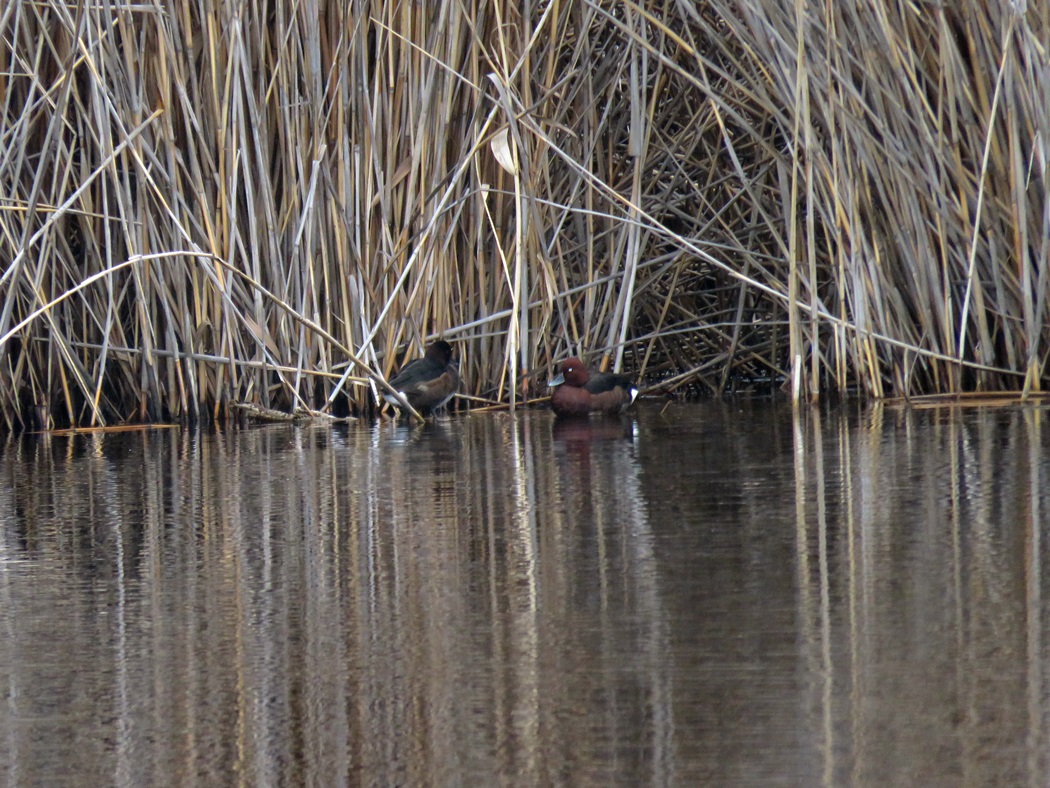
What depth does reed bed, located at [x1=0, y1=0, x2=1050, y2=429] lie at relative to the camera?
662cm

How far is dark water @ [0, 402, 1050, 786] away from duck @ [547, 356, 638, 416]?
1709 mm

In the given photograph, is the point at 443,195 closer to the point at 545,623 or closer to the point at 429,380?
the point at 429,380

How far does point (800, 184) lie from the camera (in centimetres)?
786

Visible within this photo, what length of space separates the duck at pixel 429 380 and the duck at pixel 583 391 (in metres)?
0.46

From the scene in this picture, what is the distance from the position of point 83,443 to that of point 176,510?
84.1 inches

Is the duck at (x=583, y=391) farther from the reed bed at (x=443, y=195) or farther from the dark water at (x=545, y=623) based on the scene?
the dark water at (x=545, y=623)

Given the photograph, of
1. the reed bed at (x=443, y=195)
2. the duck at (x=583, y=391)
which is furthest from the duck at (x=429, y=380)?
the duck at (x=583, y=391)

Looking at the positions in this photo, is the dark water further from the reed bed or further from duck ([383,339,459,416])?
duck ([383,339,459,416])

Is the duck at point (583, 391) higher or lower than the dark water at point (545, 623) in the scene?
higher

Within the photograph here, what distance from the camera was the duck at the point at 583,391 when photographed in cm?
711

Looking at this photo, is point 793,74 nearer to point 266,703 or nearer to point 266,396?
point 266,396

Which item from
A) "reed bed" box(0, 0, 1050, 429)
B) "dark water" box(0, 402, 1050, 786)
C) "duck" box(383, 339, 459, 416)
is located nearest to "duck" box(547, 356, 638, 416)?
"reed bed" box(0, 0, 1050, 429)

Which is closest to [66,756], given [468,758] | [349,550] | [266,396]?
[468,758]

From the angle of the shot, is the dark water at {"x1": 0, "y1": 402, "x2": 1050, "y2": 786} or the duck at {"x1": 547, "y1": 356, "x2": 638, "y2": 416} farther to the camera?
the duck at {"x1": 547, "y1": 356, "x2": 638, "y2": 416}
